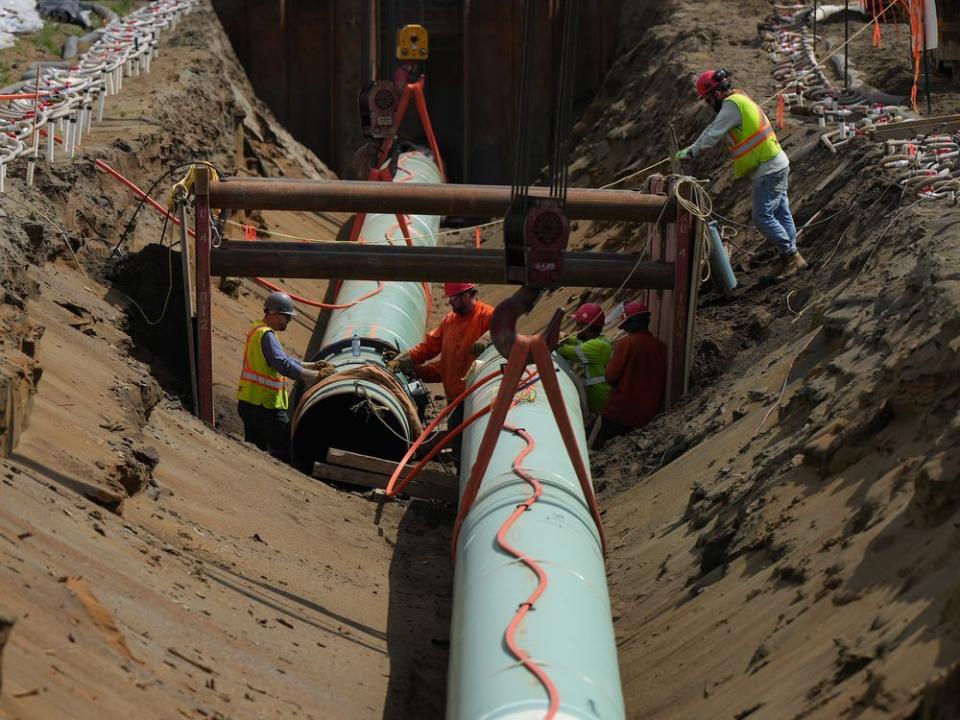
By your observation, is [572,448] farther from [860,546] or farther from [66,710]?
[66,710]

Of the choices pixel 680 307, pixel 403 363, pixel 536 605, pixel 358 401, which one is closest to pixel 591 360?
pixel 680 307

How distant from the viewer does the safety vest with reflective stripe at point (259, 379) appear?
11484mm

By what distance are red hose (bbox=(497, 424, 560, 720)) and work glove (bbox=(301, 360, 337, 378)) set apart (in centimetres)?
259

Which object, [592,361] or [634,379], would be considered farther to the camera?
[592,361]

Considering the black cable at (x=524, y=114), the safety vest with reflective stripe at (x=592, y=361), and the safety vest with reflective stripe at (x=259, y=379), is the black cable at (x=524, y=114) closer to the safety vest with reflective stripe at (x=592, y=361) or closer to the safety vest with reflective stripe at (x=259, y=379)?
the safety vest with reflective stripe at (x=259, y=379)

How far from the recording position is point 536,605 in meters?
6.98

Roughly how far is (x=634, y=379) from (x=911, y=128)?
3.38 meters

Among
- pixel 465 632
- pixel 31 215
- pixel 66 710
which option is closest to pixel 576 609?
pixel 465 632

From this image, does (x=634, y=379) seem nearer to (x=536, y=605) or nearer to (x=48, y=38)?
(x=536, y=605)

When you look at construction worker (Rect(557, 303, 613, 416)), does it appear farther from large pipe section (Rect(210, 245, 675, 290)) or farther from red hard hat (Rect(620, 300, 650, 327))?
Answer: large pipe section (Rect(210, 245, 675, 290))

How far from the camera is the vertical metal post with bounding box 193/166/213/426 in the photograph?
11.5 m

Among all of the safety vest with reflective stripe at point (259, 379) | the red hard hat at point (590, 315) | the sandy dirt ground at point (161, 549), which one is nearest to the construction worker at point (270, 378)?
the safety vest with reflective stripe at point (259, 379)

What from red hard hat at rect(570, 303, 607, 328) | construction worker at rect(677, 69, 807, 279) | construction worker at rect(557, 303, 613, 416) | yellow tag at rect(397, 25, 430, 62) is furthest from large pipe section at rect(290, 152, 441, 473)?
yellow tag at rect(397, 25, 430, 62)

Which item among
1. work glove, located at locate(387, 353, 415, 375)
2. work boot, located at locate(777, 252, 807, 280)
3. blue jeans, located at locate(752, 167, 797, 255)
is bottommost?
work glove, located at locate(387, 353, 415, 375)
